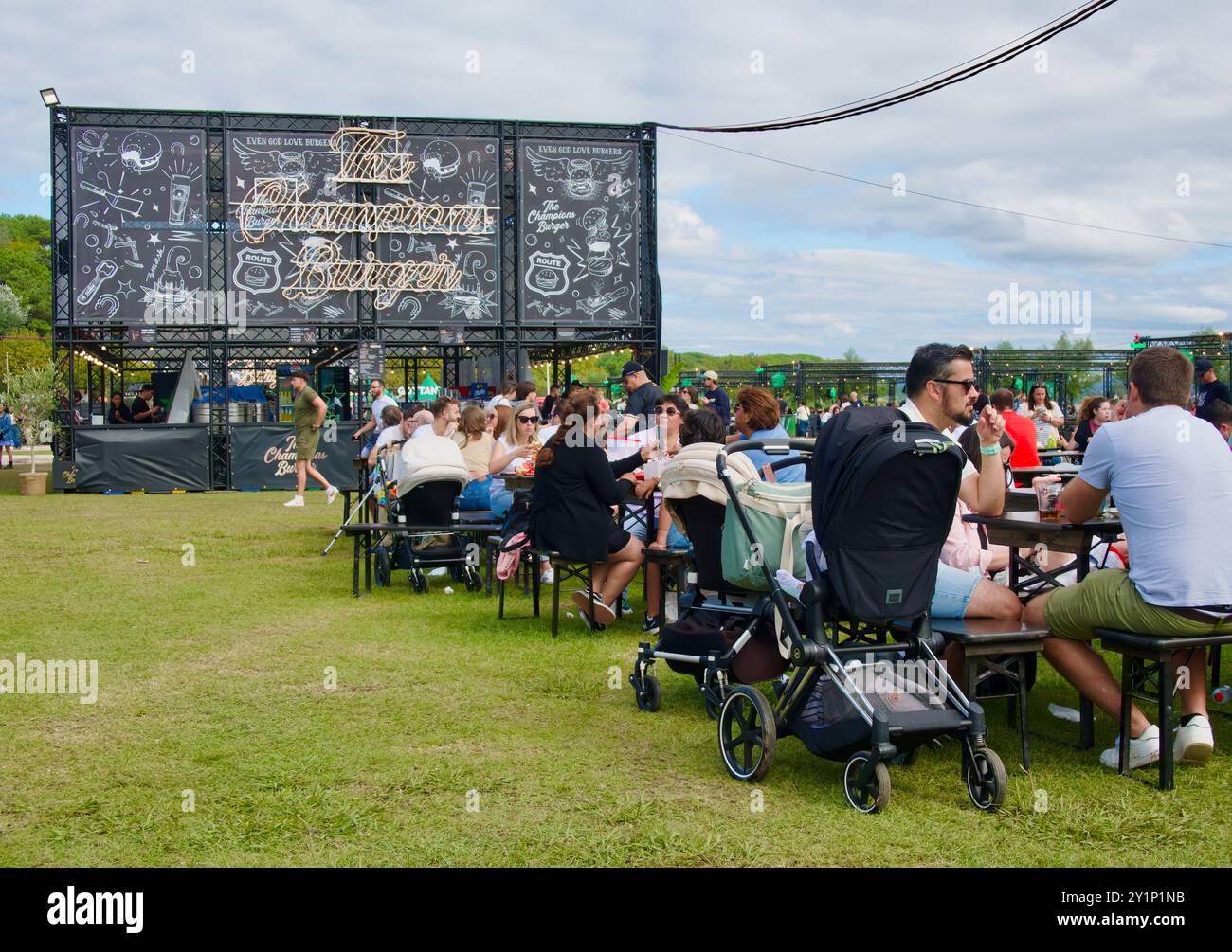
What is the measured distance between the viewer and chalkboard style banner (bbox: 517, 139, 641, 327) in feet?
71.3

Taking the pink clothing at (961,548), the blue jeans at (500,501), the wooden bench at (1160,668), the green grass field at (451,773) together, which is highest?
the pink clothing at (961,548)

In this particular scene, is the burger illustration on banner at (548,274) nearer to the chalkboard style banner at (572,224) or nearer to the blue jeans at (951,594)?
the chalkboard style banner at (572,224)

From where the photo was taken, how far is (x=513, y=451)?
1029 cm

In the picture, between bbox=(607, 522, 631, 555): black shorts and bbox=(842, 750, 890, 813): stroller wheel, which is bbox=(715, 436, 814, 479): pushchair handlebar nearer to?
bbox=(842, 750, 890, 813): stroller wheel

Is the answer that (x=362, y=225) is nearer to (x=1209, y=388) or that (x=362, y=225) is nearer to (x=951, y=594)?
(x=1209, y=388)

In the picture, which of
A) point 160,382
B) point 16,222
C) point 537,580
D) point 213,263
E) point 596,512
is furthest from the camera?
point 16,222

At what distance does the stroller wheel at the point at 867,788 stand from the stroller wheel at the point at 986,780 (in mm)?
312

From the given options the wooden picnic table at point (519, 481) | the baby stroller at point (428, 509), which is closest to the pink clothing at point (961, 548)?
the wooden picnic table at point (519, 481)

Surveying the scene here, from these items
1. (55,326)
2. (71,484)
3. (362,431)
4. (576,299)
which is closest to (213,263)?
(55,326)

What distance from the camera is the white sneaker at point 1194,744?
15.8 feet

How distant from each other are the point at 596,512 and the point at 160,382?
2216 centimetres
